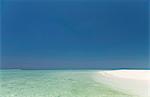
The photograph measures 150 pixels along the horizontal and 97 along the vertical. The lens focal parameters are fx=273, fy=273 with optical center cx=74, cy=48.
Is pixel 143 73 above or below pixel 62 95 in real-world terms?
above

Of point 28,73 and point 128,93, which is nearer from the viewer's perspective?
point 128,93

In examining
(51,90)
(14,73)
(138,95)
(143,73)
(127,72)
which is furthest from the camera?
(14,73)

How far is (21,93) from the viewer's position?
519 cm

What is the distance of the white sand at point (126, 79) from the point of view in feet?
19.6

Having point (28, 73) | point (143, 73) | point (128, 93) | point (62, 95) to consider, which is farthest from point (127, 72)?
point (62, 95)

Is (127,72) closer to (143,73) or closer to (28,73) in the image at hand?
(143,73)

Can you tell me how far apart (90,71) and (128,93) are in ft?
14.9

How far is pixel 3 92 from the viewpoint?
512 centimetres

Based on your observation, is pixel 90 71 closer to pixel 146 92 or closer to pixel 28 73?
pixel 28 73

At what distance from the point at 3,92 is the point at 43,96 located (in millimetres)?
798

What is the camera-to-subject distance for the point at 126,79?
751 centimetres

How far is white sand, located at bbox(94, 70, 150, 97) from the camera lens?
5.98 m

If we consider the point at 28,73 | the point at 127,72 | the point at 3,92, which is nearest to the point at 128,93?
the point at 3,92

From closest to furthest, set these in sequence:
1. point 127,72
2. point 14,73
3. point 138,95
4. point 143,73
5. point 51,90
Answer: point 138,95, point 51,90, point 143,73, point 127,72, point 14,73
